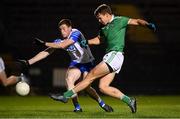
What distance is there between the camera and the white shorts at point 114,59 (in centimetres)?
1245

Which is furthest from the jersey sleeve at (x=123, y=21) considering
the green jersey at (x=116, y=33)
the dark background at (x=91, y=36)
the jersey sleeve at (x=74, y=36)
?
the dark background at (x=91, y=36)

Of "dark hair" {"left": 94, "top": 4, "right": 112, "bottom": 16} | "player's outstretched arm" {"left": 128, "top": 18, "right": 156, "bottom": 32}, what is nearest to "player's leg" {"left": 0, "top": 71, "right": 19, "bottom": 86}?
"dark hair" {"left": 94, "top": 4, "right": 112, "bottom": 16}

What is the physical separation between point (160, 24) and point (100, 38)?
1802cm

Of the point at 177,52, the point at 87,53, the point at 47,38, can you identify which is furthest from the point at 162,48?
the point at 87,53

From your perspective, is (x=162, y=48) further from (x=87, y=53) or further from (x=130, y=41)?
(x=87, y=53)

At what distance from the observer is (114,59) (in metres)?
12.5

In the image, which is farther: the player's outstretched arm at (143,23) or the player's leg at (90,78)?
the player's leg at (90,78)

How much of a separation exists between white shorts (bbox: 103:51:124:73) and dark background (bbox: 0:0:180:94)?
37.4 ft

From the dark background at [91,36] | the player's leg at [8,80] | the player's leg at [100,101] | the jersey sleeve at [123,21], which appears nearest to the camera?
the jersey sleeve at [123,21]

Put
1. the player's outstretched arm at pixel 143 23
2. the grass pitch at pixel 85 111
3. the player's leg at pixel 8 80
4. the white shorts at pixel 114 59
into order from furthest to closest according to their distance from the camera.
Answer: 1. the player's leg at pixel 8 80
2. the grass pitch at pixel 85 111
3. the white shorts at pixel 114 59
4. the player's outstretched arm at pixel 143 23

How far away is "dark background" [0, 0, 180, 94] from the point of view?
2528 centimetres

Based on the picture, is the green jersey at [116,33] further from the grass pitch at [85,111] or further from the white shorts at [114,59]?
the grass pitch at [85,111]

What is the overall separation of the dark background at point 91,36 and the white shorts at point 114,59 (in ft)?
37.4

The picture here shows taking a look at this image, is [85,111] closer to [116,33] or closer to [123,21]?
[116,33]
